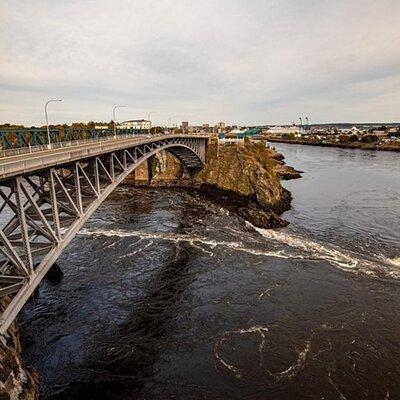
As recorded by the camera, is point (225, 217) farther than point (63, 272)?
Yes

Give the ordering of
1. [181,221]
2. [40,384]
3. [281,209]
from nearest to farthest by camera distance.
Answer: [40,384] < [181,221] < [281,209]

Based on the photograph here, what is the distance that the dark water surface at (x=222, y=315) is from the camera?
55.5 ft

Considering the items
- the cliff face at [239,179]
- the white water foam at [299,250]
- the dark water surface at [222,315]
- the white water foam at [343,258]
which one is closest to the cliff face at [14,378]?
the dark water surface at [222,315]

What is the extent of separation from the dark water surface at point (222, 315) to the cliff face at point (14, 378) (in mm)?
1655

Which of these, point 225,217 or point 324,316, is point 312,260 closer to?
point 324,316

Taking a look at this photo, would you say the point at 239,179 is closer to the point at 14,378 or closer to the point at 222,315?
the point at 222,315

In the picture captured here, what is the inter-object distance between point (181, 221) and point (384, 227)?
2553 centimetres

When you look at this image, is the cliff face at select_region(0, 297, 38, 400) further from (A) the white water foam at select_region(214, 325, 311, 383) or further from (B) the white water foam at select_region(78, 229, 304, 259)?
(B) the white water foam at select_region(78, 229, 304, 259)

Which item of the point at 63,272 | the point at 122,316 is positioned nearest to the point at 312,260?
the point at 122,316

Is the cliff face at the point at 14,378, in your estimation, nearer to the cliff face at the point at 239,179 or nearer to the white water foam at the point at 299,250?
the white water foam at the point at 299,250

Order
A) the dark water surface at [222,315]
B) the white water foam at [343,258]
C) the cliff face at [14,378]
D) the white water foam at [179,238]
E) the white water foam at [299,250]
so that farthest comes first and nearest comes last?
the white water foam at [179,238] < the white water foam at [299,250] < the white water foam at [343,258] < the dark water surface at [222,315] < the cliff face at [14,378]

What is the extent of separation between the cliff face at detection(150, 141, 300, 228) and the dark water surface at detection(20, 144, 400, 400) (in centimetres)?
930

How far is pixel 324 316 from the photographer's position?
73.2 feet

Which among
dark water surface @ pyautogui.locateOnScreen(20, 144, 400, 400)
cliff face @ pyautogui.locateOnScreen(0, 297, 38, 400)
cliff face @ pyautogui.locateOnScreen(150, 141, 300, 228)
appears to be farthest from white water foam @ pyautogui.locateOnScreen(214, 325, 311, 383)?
cliff face @ pyautogui.locateOnScreen(150, 141, 300, 228)
